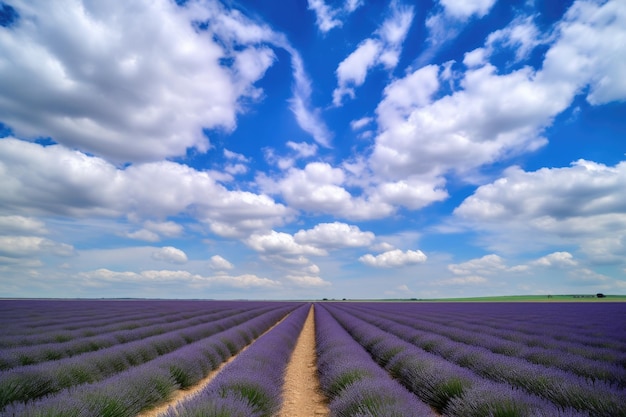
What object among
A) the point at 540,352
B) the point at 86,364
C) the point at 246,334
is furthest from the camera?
the point at 246,334

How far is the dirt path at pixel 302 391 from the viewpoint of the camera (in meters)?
4.93

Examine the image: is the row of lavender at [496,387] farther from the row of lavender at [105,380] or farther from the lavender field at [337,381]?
the row of lavender at [105,380]

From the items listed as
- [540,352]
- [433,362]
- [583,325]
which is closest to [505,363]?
[433,362]

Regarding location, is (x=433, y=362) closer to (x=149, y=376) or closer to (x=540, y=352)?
(x=540, y=352)

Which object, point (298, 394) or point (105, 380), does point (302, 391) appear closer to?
point (298, 394)

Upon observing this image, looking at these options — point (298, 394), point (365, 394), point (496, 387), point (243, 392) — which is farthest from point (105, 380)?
point (496, 387)

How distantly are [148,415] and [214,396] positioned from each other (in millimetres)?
2010

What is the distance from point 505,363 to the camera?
201 inches

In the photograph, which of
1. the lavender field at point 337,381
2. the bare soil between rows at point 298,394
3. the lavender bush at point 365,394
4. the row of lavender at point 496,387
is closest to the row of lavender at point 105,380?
the lavender field at point 337,381

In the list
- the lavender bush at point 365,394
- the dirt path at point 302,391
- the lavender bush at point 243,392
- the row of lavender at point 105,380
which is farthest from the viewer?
the dirt path at point 302,391

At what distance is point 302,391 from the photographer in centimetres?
609

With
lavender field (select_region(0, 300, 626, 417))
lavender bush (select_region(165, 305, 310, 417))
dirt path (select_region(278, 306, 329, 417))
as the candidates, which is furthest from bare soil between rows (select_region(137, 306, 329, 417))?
lavender bush (select_region(165, 305, 310, 417))

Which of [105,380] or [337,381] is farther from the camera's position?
[337,381]

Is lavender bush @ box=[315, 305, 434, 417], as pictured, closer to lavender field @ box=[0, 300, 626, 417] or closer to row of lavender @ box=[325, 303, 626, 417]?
lavender field @ box=[0, 300, 626, 417]
